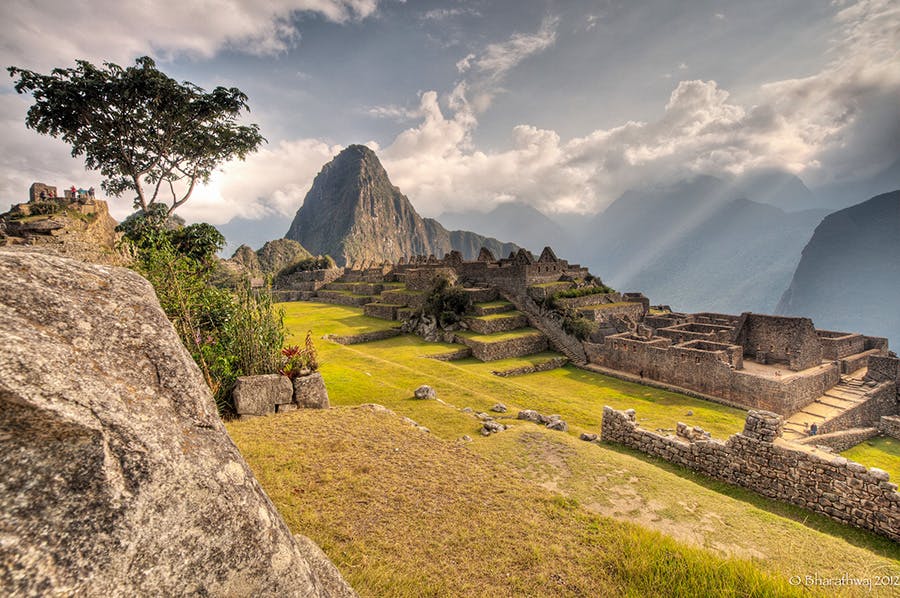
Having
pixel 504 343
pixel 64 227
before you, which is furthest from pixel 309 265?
pixel 64 227

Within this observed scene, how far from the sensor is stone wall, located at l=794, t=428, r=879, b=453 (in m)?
12.5

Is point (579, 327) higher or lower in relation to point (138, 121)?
lower

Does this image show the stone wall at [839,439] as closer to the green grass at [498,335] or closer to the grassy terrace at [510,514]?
the grassy terrace at [510,514]

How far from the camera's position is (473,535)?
462cm

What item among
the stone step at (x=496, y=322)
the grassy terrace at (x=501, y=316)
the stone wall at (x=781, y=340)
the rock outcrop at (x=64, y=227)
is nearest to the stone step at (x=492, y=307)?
the grassy terrace at (x=501, y=316)

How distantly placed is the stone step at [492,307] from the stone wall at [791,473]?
18.1 meters

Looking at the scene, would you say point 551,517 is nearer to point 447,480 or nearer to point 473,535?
point 473,535

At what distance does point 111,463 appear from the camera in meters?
1.47

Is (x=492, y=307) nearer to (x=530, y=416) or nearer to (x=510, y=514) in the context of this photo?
(x=530, y=416)

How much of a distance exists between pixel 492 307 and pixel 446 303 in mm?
3574

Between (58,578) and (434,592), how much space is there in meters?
3.49

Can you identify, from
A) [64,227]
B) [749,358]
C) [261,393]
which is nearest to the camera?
[261,393]

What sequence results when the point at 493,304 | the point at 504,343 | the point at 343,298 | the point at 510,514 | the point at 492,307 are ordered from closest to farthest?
the point at 510,514 → the point at 504,343 → the point at 492,307 → the point at 493,304 → the point at 343,298

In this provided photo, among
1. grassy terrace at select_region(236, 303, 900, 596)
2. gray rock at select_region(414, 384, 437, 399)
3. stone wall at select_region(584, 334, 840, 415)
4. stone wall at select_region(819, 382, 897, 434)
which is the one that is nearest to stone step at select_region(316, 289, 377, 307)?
stone wall at select_region(584, 334, 840, 415)
